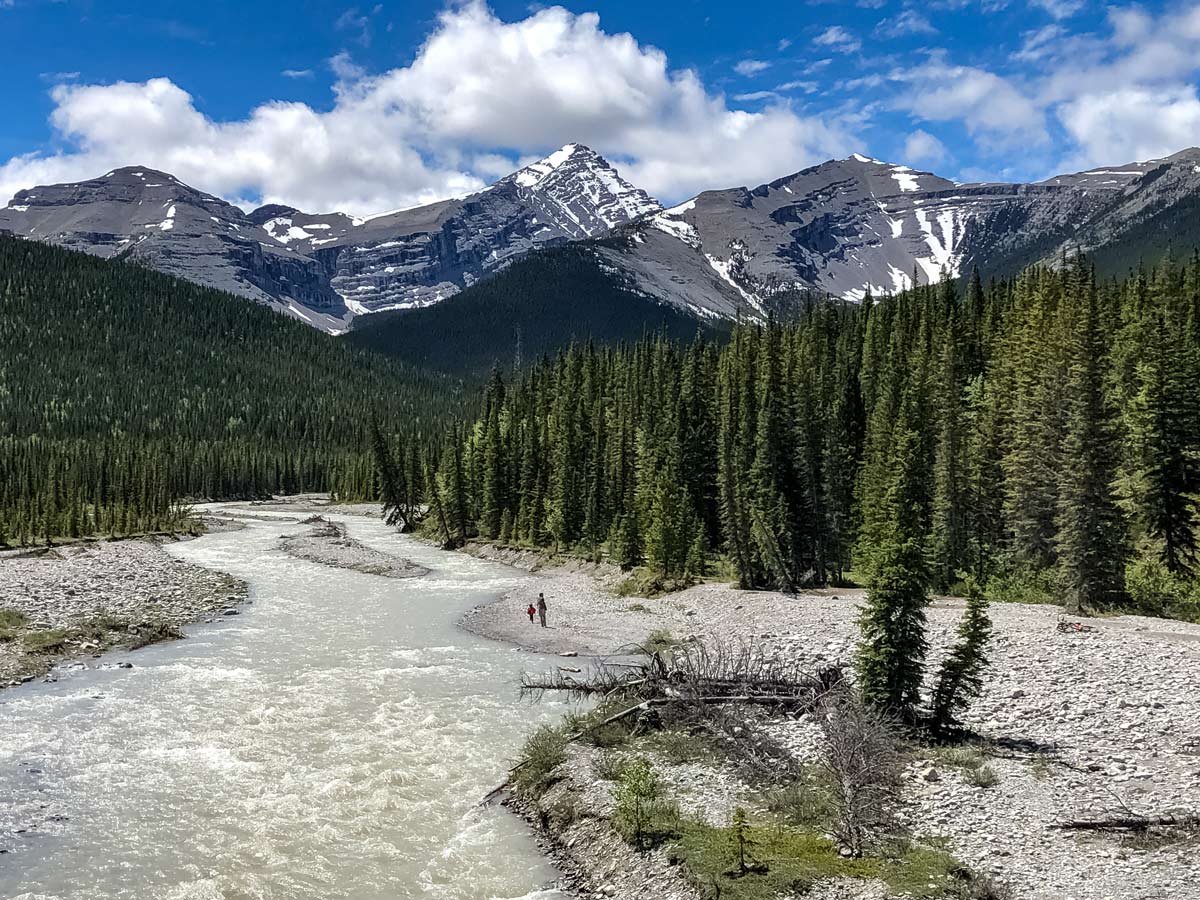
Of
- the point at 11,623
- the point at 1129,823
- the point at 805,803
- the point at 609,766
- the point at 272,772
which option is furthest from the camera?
the point at 11,623

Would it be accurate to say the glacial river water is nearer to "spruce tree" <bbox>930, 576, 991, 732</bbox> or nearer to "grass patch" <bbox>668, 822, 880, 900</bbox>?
"grass patch" <bbox>668, 822, 880, 900</bbox>

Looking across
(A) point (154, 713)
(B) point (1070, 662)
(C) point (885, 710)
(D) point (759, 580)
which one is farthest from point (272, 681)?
(D) point (759, 580)

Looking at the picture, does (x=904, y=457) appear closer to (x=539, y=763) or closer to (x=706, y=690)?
(x=706, y=690)

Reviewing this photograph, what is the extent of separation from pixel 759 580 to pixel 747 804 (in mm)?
Answer: 36932

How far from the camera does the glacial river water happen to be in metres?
16.8

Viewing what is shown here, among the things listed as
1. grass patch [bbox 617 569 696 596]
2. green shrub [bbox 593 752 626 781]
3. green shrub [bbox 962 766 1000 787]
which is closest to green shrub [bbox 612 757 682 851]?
green shrub [bbox 593 752 626 781]

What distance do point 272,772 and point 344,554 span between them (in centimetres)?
5710

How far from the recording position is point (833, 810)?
16.6 m

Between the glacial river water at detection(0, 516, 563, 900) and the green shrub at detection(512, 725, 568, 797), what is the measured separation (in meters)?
0.99

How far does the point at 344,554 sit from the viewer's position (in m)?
77.4

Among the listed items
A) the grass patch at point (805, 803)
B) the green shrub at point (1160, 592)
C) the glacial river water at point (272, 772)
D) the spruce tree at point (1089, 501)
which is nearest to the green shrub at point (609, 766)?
the glacial river water at point (272, 772)

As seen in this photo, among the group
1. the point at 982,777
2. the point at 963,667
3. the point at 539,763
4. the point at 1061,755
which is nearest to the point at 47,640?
the point at 539,763

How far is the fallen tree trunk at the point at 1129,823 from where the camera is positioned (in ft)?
46.1

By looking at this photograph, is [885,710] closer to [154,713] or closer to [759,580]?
[154,713]
